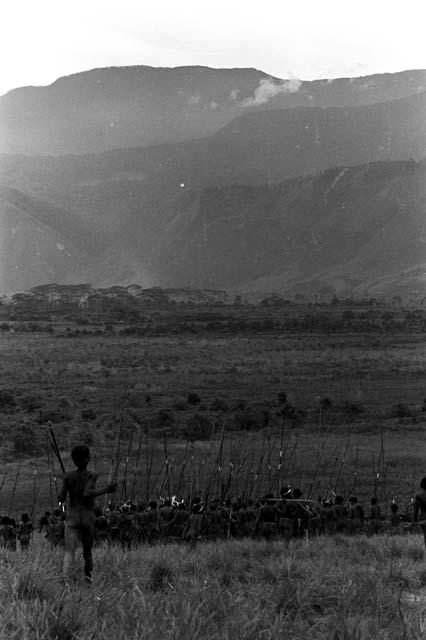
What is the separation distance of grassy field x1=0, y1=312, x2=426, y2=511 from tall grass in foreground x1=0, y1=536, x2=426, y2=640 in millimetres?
8225

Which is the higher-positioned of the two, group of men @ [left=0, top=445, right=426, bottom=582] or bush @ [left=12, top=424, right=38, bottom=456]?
group of men @ [left=0, top=445, right=426, bottom=582]

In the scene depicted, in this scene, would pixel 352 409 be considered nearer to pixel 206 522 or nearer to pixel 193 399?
pixel 193 399

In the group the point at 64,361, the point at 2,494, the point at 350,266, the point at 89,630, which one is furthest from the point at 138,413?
the point at 350,266

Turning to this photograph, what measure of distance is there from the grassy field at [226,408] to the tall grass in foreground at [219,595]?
8.22 metres

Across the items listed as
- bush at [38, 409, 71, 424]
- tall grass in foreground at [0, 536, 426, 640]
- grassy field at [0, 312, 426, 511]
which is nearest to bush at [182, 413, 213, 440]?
grassy field at [0, 312, 426, 511]

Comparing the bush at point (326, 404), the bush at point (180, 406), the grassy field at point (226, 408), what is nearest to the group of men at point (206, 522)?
the grassy field at point (226, 408)

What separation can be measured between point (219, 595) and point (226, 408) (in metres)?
30.7

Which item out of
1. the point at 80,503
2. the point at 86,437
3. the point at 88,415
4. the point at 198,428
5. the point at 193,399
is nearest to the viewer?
the point at 80,503

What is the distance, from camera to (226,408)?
37.2 meters

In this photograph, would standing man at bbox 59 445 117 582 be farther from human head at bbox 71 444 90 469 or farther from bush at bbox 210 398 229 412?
bush at bbox 210 398 229 412

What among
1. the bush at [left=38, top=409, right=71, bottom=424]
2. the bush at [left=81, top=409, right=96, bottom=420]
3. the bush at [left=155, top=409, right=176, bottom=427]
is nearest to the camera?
the bush at [left=155, top=409, right=176, bottom=427]

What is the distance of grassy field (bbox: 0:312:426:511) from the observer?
24.2 m

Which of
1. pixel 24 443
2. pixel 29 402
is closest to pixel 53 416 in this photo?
pixel 29 402

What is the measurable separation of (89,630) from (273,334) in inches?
3136
